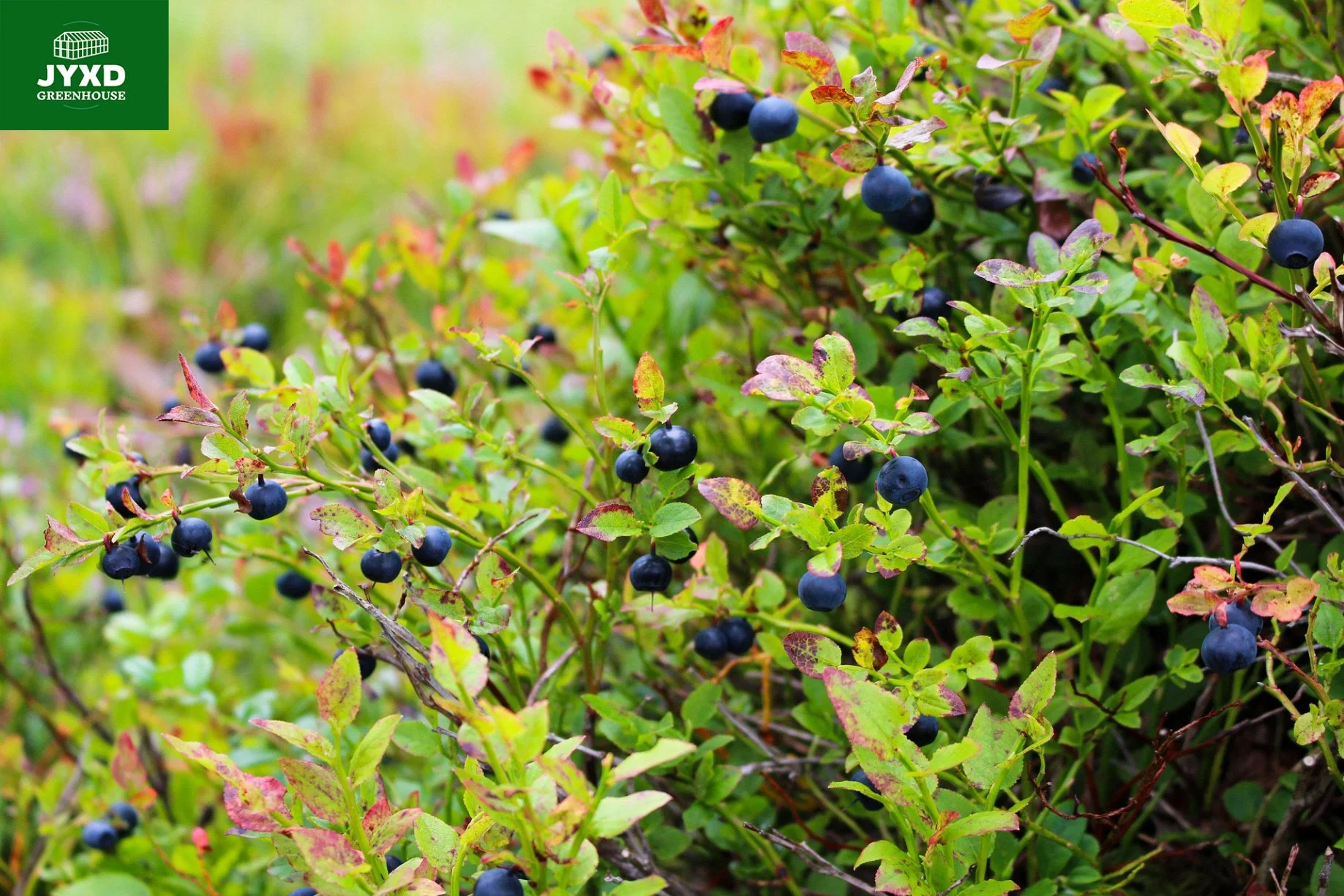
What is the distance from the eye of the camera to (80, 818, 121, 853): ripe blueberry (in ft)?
Answer: 4.25

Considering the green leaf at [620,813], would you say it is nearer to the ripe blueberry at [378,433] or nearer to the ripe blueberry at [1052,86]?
the ripe blueberry at [378,433]

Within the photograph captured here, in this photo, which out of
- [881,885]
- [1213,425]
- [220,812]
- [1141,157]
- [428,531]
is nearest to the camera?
[881,885]

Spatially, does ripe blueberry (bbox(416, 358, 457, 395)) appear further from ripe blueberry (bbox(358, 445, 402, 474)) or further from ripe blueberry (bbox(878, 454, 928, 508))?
ripe blueberry (bbox(878, 454, 928, 508))

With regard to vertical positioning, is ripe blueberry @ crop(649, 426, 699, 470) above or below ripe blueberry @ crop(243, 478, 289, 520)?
above

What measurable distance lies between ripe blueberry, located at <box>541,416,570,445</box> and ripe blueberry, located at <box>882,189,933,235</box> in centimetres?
57

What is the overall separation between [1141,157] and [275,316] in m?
3.05

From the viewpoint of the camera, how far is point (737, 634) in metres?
1.03

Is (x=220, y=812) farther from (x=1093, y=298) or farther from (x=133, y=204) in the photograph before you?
(x=133, y=204)

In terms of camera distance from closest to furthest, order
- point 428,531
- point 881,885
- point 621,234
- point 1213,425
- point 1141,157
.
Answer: point 881,885 → point 428,531 → point 621,234 → point 1213,425 → point 1141,157

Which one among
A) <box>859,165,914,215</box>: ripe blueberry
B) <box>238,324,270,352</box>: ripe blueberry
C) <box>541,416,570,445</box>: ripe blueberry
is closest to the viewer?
<box>859,165,914,215</box>: ripe blueberry

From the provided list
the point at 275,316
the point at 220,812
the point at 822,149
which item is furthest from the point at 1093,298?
the point at 275,316

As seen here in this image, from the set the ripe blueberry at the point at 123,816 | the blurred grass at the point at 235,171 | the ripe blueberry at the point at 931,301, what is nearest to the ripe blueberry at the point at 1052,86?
the ripe blueberry at the point at 931,301

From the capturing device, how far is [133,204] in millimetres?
3996

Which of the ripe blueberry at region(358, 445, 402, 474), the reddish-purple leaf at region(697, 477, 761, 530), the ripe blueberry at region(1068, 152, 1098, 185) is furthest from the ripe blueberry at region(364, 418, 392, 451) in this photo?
the ripe blueberry at region(1068, 152, 1098, 185)
